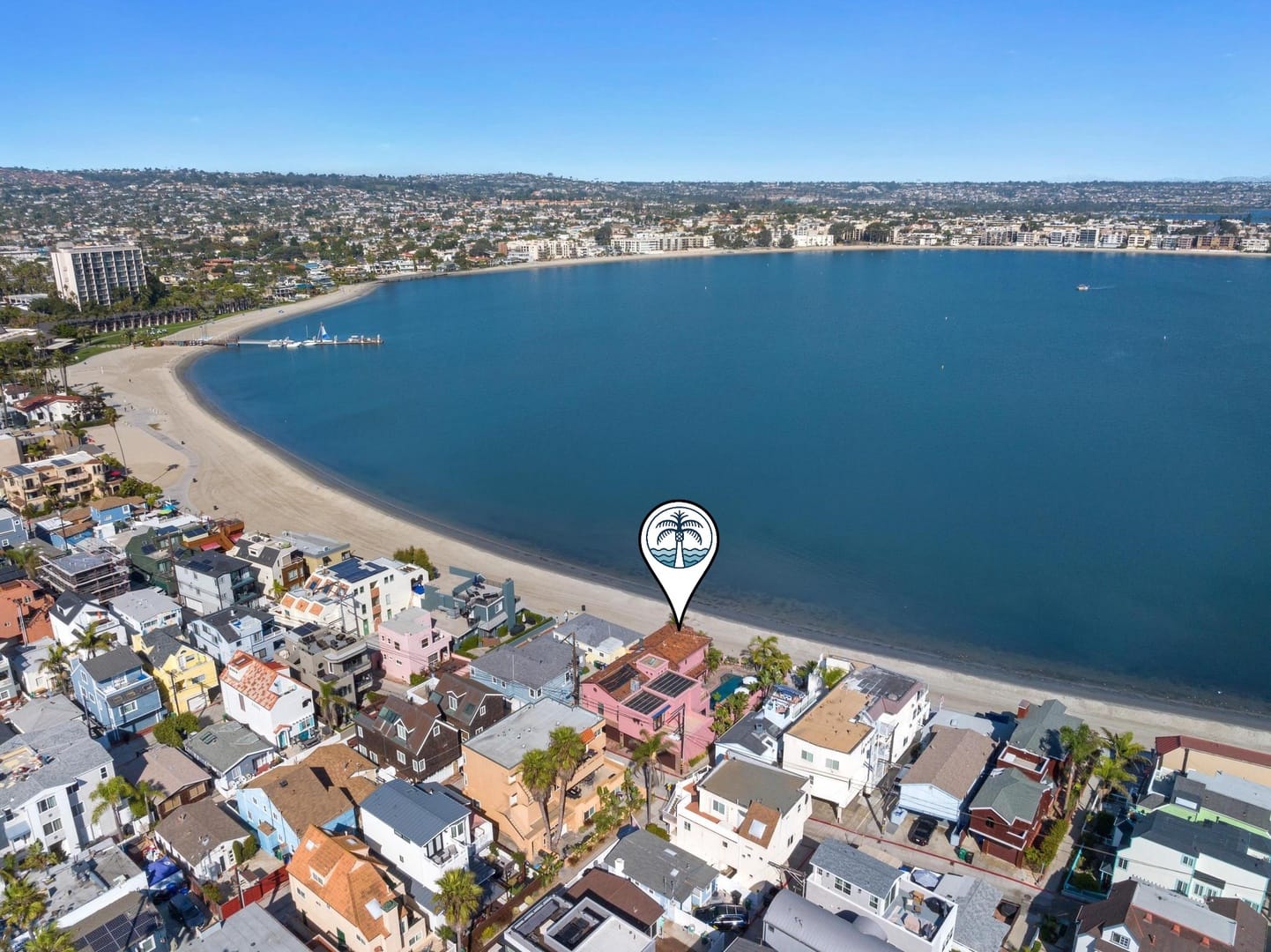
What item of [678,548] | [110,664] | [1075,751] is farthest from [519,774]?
[1075,751]

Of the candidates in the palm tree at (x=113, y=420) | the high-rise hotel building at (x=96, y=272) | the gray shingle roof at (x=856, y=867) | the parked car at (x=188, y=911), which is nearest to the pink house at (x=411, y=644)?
the parked car at (x=188, y=911)

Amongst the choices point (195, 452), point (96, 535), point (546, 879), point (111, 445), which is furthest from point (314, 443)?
point (546, 879)

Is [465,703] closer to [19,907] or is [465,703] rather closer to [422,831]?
[422,831]

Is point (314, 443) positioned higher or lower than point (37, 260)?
lower

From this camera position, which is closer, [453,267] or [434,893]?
[434,893]

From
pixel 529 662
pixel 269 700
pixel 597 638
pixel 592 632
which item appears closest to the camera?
pixel 269 700

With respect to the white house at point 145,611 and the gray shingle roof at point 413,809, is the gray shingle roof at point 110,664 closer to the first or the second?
the white house at point 145,611

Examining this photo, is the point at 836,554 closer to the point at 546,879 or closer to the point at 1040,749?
the point at 1040,749
